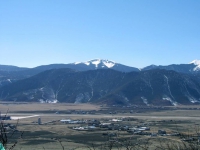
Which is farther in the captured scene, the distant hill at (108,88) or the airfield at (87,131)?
the distant hill at (108,88)

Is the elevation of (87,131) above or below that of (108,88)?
below

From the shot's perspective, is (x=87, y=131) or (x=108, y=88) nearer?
Result: (x=87, y=131)

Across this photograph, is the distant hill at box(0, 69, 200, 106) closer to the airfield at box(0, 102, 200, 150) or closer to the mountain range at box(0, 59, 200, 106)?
the mountain range at box(0, 59, 200, 106)

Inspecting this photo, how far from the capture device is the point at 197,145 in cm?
565

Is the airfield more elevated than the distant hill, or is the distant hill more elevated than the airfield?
the distant hill

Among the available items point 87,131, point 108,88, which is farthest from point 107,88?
point 87,131

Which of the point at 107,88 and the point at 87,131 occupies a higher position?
the point at 107,88

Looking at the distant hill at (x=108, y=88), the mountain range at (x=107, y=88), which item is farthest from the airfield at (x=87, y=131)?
the distant hill at (x=108, y=88)

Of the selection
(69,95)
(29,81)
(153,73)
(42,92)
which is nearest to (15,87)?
(29,81)

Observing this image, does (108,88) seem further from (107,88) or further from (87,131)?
(87,131)

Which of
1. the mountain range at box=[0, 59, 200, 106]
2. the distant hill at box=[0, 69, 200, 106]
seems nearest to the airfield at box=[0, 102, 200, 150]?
the mountain range at box=[0, 59, 200, 106]

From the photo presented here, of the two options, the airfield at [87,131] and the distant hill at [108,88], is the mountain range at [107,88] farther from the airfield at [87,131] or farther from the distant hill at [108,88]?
the airfield at [87,131]

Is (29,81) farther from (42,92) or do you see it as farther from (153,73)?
(153,73)

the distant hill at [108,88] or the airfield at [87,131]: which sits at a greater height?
the distant hill at [108,88]
